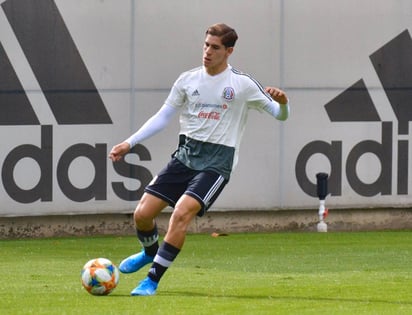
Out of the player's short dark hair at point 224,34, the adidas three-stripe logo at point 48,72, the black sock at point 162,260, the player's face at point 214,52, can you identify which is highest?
the player's short dark hair at point 224,34

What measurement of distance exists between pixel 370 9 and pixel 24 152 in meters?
5.52

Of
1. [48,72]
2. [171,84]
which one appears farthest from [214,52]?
[171,84]

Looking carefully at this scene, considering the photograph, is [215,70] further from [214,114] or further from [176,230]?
[176,230]

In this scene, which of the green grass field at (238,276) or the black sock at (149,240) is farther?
the black sock at (149,240)

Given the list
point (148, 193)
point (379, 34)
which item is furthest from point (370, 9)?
point (148, 193)

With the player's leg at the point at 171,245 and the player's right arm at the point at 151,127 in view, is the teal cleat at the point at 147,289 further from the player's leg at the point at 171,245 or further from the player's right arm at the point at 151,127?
the player's right arm at the point at 151,127

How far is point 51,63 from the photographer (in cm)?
1928

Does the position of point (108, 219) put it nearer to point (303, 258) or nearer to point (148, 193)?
point (303, 258)

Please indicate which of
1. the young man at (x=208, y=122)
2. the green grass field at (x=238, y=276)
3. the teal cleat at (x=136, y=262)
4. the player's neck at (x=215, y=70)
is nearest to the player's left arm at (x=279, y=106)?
the young man at (x=208, y=122)

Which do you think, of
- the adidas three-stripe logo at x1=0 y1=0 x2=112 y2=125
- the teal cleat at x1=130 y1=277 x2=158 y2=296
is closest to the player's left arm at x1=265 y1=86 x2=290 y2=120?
the teal cleat at x1=130 y1=277 x2=158 y2=296

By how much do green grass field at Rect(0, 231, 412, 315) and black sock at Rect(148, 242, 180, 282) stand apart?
0.18 m

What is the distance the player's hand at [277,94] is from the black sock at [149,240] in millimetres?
1546

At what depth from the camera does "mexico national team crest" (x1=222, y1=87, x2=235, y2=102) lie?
11.8 meters

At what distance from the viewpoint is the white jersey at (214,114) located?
11727 millimetres
